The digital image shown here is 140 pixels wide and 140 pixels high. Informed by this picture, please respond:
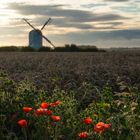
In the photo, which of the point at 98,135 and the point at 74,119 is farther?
the point at 74,119

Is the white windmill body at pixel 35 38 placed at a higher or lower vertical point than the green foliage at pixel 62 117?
lower

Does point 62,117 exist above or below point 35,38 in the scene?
above

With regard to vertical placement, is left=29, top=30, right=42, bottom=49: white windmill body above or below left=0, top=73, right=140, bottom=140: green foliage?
below

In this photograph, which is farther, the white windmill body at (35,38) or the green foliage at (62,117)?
the white windmill body at (35,38)

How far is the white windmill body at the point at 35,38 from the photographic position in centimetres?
10931

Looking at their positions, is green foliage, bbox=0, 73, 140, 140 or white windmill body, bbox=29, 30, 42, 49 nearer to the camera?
green foliage, bbox=0, 73, 140, 140

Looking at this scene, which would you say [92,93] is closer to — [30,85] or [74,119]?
[30,85]

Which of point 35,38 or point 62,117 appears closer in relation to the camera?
point 62,117

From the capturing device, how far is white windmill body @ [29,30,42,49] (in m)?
109

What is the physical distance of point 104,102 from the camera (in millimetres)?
9250

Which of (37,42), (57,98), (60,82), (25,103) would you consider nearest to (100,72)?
(60,82)

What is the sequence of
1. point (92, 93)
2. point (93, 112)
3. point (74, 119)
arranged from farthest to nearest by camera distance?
A: point (92, 93) → point (93, 112) → point (74, 119)

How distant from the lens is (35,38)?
360 feet

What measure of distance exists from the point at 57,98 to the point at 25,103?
0.95 meters
